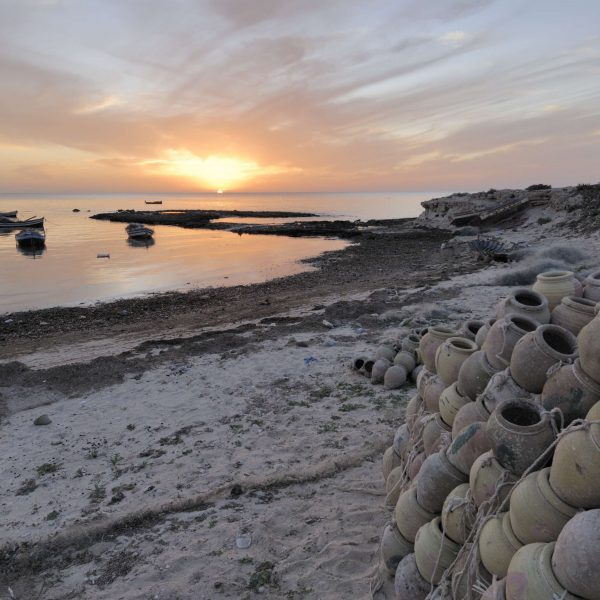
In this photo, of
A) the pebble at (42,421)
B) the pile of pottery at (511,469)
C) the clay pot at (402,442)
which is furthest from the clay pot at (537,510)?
the pebble at (42,421)

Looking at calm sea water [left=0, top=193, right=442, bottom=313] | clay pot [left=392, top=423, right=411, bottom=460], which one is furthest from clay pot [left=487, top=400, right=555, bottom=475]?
calm sea water [left=0, top=193, right=442, bottom=313]

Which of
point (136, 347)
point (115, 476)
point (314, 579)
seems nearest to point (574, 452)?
point (314, 579)

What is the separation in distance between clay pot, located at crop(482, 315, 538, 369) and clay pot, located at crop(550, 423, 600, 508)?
1.09 metres

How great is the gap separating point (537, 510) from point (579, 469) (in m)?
0.33

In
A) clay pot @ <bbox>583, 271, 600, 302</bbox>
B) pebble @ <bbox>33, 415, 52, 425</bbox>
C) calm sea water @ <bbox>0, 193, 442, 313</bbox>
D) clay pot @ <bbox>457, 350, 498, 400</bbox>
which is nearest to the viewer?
clay pot @ <bbox>457, 350, 498, 400</bbox>

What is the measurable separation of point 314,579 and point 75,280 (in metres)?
23.3

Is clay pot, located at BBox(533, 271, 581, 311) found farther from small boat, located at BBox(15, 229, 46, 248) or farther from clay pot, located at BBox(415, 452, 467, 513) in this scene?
small boat, located at BBox(15, 229, 46, 248)

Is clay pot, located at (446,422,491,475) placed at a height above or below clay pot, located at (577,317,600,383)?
below

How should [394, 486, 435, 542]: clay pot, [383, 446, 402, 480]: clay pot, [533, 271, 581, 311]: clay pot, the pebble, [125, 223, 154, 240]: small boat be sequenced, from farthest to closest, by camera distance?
1. [125, 223, 154, 240]: small boat
2. the pebble
3. [383, 446, 402, 480]: clay pot
4. [533, 271, 581, 311]: clay pot
5. [394, 486, 435, 542]: clay pot

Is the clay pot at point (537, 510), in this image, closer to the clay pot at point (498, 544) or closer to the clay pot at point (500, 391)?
the clay pot at point (498, 544)

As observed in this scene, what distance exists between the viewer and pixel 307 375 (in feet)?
26.7

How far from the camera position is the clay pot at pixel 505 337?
3344 millimetres

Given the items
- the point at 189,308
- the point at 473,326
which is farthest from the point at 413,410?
the point at 189,308

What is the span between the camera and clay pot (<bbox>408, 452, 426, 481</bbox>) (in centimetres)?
381
